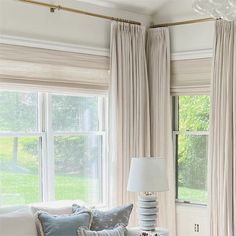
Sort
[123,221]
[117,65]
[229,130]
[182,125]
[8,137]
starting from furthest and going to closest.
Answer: [182,125] → [117,65] → [229,130] → [8,137] → [123,221]

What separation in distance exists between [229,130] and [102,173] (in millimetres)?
1451

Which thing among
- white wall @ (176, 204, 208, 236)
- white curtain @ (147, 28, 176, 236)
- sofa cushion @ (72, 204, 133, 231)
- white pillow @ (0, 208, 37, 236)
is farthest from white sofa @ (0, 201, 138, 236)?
white wall @ (176, 204, 208, 236)

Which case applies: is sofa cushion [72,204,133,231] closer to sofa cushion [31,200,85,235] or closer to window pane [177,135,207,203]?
sofa cushion [31,200,85,235]

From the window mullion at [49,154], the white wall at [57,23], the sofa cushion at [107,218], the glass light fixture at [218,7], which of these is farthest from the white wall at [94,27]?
the glass light fixture at [218,7]

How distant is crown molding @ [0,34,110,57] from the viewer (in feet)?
13.9

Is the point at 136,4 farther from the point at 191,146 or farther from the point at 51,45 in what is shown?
the point at 191,146

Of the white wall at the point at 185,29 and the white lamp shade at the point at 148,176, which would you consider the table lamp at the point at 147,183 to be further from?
the white wall at the point at 185,29

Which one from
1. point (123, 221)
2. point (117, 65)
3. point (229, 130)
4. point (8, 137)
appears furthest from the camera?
point (117, 65)

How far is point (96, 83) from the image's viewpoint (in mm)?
4953

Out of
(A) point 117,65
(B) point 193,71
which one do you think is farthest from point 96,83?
(B) point 193,71

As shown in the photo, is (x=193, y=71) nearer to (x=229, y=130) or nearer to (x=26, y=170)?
(x=229, y=130)

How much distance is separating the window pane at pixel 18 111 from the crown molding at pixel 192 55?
5.38 ft

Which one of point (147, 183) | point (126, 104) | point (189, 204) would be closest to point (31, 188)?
point (147, 183)

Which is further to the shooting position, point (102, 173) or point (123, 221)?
point (102, 173)
